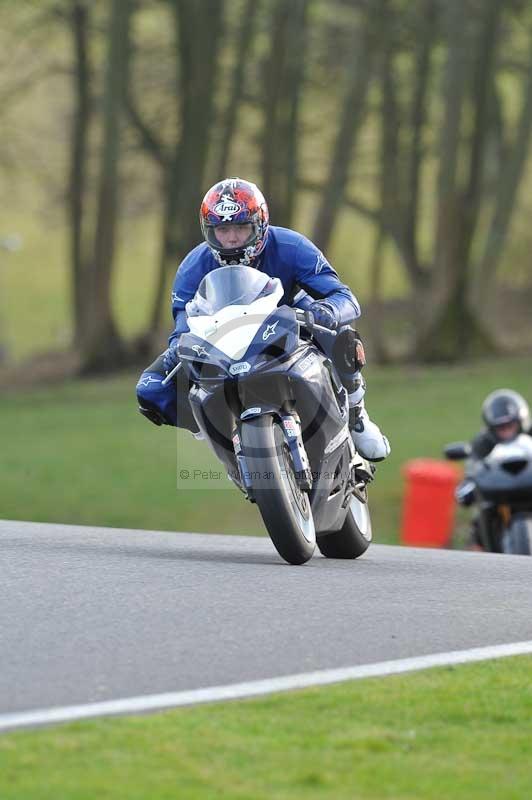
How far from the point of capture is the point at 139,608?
7.14 metres

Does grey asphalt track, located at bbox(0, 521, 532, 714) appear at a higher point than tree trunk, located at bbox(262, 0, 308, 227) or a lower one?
higher

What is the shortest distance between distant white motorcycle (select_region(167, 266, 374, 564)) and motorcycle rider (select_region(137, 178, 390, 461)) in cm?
17

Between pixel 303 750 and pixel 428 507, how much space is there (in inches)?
572

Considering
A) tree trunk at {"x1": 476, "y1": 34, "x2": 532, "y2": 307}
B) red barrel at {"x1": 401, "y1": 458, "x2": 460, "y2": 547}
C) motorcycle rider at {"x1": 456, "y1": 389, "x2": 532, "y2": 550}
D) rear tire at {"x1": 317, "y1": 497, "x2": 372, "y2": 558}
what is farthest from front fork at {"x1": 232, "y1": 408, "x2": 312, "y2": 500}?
tree trunk at {"x1": 476, "y1": 34, "x2": 532, "y2": 307}

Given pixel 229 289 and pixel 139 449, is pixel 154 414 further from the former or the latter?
pixel 139 449

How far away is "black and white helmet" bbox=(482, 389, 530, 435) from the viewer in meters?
13.7

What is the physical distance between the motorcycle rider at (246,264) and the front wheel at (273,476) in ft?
2.44

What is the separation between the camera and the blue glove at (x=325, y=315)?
8.81 metres

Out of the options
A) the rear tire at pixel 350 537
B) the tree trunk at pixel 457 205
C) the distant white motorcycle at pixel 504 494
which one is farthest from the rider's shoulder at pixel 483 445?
the tree trunk at pixel 457 205

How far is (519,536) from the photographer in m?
12.9

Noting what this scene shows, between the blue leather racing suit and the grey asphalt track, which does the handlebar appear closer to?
the blue leather racing suit

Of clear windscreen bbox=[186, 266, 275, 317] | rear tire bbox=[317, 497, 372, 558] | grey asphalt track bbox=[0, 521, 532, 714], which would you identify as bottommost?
rear tire bbox=[317, 497, 372, 558]

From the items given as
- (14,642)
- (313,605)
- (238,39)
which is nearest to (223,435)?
(313,605)

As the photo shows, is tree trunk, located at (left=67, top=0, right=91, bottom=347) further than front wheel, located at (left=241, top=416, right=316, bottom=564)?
Yes
